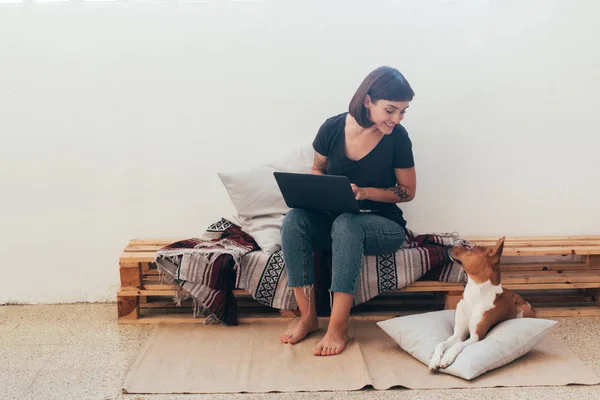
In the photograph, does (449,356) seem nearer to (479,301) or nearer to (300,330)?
(479,301)

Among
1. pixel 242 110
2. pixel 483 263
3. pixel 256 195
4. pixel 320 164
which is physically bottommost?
pixel 483 263

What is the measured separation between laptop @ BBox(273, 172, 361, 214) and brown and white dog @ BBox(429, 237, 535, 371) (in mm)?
467

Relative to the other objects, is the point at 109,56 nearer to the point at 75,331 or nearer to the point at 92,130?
the point at 92,130

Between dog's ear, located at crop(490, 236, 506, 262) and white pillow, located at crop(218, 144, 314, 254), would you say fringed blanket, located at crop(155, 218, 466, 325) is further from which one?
dog's ear, located at crop(490, 236, 506, 262)

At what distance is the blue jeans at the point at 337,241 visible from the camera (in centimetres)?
254

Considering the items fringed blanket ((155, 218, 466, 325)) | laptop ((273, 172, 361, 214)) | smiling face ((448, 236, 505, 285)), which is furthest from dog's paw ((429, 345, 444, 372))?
laptop ((273, 172, 361, 214))

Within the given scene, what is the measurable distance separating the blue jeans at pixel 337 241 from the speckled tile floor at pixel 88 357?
1.64 ft

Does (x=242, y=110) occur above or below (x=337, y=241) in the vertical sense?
above

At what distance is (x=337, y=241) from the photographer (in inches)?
101

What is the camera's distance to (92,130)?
311 centimetres

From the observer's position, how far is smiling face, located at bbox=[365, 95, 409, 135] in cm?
261

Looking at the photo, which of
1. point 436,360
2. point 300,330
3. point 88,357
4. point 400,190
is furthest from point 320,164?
point 88,357

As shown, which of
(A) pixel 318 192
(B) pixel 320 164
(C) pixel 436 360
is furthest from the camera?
(B) pixel 320 164

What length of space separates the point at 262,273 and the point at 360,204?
1.63 feet
